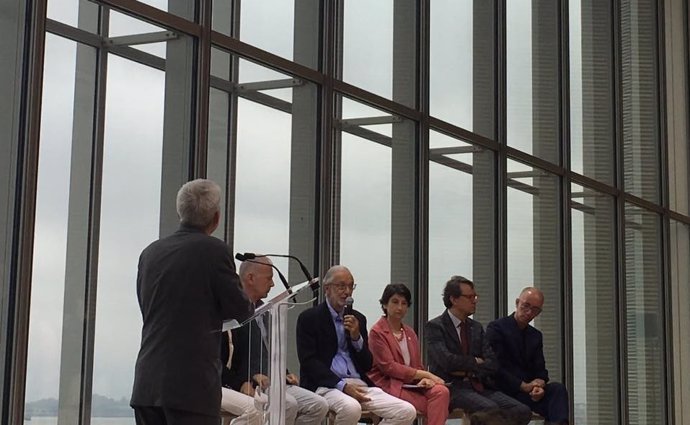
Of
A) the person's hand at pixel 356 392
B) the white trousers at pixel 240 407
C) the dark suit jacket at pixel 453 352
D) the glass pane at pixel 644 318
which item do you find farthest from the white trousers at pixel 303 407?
the glass pane at pixel 644 318

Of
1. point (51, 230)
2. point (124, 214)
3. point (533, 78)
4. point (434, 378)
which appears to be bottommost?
point (434, 378)

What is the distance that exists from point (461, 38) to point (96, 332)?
4.71 metres

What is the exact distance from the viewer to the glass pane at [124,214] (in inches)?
217

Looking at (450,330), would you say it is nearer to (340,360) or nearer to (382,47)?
(340,360)

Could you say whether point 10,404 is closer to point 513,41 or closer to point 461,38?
point 461,38

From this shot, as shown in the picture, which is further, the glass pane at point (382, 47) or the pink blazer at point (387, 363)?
the glass pane at point (382, 47)

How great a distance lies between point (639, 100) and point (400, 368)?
24.6 feet

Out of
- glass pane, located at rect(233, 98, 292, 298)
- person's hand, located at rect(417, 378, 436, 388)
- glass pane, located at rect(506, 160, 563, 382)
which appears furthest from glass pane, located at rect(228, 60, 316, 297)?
glass pane, located at rect(506, 160, 563, 382)

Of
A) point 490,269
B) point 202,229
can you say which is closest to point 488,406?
point 490,269

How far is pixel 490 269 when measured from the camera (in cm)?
934

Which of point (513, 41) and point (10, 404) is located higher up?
point (513, 41)

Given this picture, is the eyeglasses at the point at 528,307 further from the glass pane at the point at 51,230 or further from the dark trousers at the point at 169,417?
the dark trousers at the point at 169,417

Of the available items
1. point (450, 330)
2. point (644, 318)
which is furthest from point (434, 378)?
point (644, 318)

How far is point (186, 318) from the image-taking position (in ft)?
12.8
